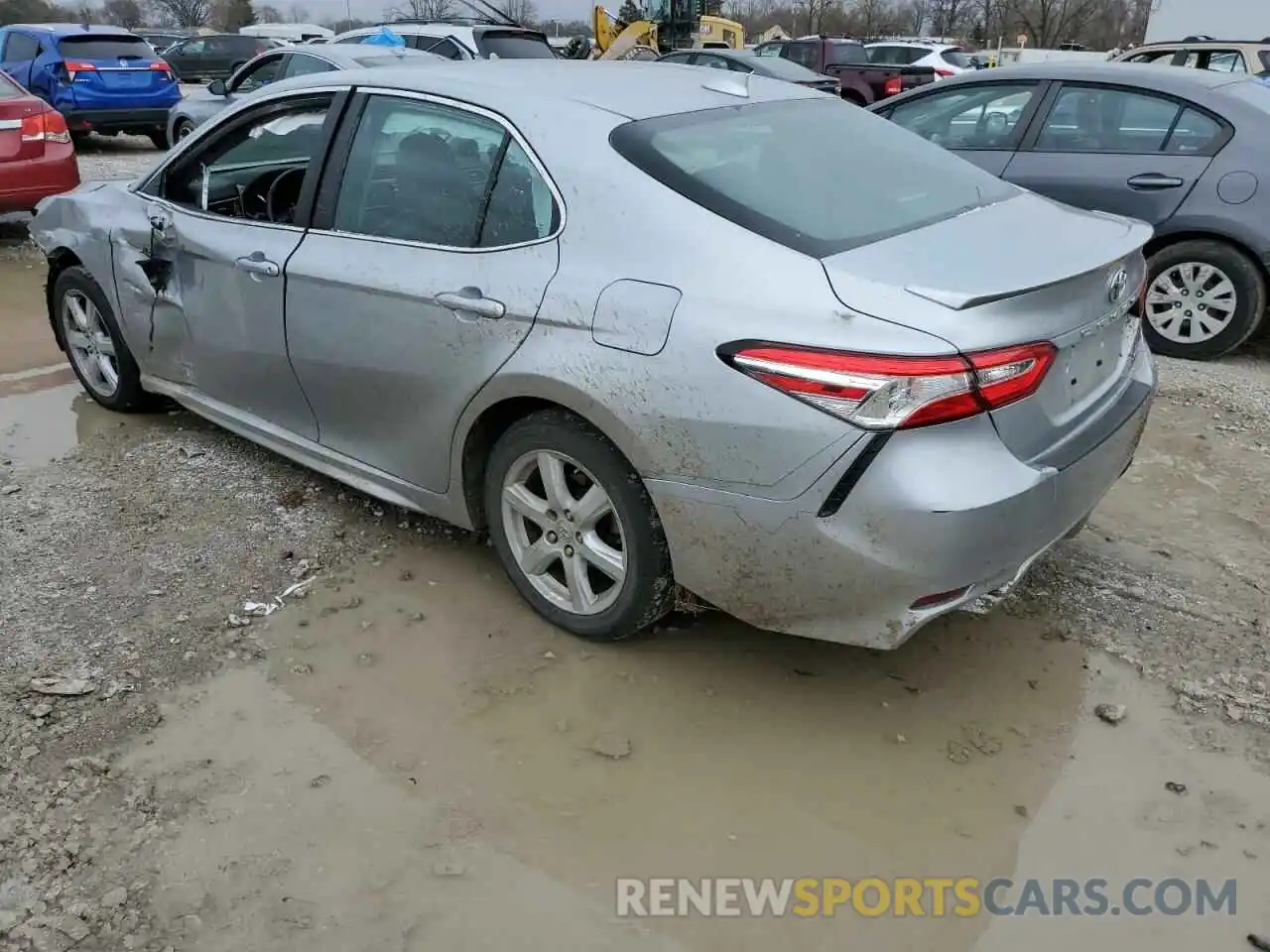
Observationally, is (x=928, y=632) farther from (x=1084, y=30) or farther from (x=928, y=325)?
(x=1084, y=30)

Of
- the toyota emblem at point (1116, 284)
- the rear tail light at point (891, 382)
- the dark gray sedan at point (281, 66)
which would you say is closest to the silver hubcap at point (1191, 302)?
the toyota emblem at point (1116, 284)

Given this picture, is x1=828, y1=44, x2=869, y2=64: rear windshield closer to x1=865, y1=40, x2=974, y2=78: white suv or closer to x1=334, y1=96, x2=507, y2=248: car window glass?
x1=865, y1=40, x2=974, y2=78: white suv

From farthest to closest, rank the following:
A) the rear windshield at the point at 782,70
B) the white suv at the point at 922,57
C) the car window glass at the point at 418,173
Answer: the white suv at the point at 922,57 → the rear windshield at the point at 782,70 → the car window glass at the point at 418,173

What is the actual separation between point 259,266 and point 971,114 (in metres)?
4.63

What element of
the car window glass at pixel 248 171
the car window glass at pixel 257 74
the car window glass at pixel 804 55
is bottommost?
the car window glass at pixel 248 171

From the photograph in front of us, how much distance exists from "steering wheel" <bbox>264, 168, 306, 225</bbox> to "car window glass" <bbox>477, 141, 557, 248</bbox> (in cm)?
102

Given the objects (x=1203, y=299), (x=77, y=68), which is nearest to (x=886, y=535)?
(x=1203, y=299)

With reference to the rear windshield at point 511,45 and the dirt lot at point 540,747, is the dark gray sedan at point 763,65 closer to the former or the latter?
the rear windshield at point 511,45

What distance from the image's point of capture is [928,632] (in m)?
3.28

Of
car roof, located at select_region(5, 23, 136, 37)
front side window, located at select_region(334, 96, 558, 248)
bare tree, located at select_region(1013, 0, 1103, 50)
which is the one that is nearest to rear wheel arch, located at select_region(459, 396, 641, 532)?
front side window, located at select_region(334, 96, 558, 248)

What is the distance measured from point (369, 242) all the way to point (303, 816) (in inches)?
69.1

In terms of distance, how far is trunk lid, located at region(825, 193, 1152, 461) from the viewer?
7.83ft

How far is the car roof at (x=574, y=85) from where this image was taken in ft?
10.0

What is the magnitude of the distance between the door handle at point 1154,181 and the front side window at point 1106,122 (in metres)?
0.16
